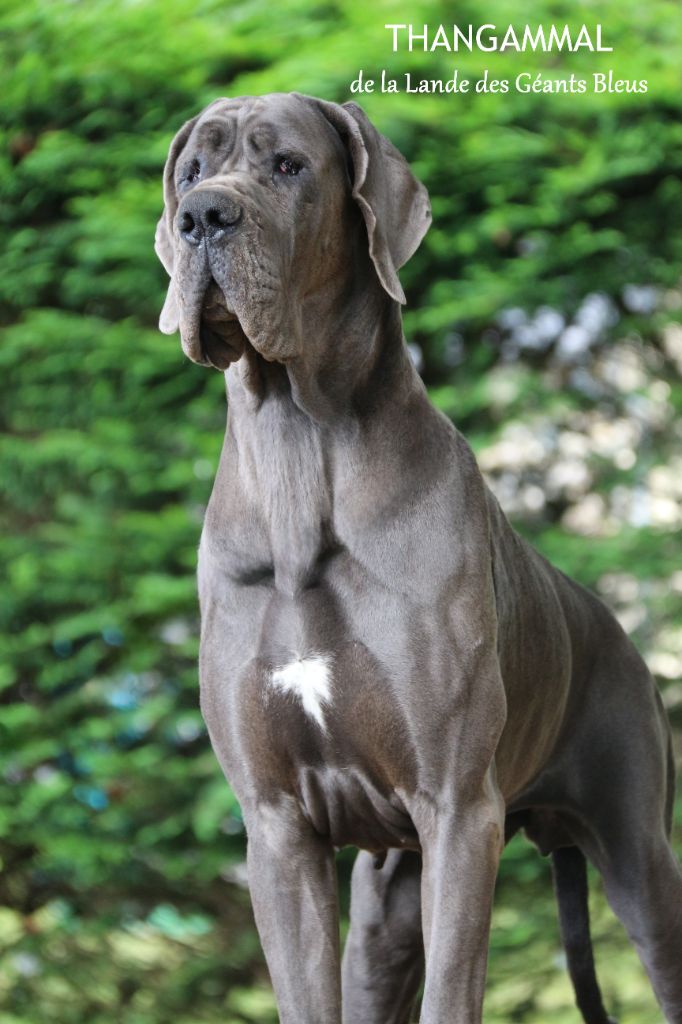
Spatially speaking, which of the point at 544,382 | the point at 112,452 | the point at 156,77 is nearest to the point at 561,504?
the point at 544,382

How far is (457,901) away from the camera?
97.2 inches

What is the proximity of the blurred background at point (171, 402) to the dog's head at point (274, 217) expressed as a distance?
197 centimetres

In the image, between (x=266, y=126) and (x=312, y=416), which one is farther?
(x=312, y=416)

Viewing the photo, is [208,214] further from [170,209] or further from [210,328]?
[170,209]

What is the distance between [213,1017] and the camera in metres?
4.82

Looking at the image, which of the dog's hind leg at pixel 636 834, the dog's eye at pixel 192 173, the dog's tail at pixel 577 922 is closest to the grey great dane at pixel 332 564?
the dog's eye at pixel 192 173

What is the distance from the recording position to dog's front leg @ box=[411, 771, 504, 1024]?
8.05ft

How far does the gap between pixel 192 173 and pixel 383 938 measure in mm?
1709

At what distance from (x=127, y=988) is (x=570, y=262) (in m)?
2.74

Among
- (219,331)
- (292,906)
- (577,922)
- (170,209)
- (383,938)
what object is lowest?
(577,922)

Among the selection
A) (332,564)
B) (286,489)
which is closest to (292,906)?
(332,564)

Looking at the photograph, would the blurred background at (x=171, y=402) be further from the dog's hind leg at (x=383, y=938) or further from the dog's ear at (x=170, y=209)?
the dog's ear at (x=170, y=209)

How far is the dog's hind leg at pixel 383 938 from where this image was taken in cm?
325

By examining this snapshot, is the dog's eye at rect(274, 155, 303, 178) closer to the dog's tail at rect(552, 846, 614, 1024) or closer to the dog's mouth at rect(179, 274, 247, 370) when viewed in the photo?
the dog's mouth at rect(179, 274, 247, 370)
